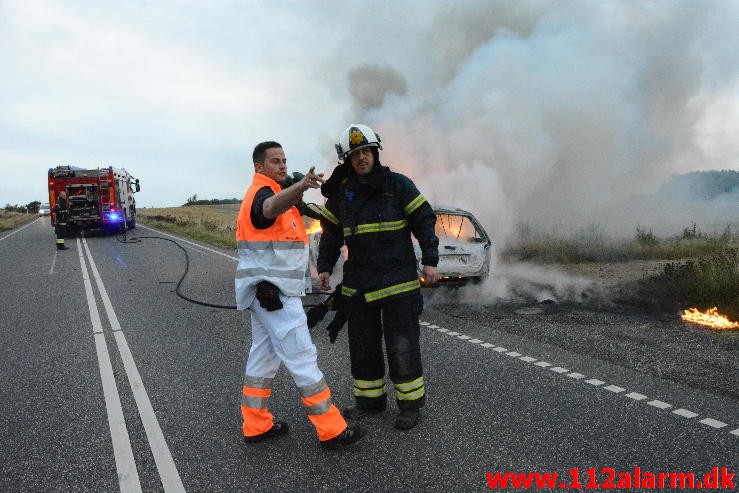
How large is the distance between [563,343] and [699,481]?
9.27 ft

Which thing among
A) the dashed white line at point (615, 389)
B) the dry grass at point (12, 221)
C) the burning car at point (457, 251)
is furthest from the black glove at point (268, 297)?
the dry grass at point (12, 221)

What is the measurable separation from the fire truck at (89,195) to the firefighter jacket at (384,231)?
21.6m

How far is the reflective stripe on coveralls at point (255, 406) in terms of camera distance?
3.37 metres

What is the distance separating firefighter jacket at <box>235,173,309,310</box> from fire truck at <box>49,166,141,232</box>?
852 inches

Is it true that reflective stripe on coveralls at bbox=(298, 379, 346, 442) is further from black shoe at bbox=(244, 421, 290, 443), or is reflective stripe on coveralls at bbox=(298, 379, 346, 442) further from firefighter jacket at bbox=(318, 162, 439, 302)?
firefighter jacket at bbox=(318, 162, 439, 302)

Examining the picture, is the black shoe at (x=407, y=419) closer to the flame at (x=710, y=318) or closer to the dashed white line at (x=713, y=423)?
the dashed white line at (x=713, y=423)

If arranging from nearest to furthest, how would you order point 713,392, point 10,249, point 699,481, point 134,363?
point 699,481 < point 713,392 < point 134,363 < point 10,249

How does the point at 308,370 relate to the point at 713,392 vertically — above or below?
above

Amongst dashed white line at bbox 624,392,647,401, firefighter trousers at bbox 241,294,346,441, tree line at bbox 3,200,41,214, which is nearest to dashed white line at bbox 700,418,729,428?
dashed white line at bbox 624,392,647,401

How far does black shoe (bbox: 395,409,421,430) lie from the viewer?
11.7 ft

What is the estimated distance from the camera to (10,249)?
18.6 m

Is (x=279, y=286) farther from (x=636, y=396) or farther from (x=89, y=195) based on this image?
(x=89, y=195)

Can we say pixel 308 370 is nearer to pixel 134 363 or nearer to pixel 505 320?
pixel 134 363

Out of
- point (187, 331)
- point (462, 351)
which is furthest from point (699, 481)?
point (187, 331)
